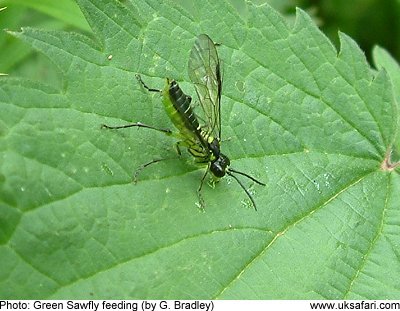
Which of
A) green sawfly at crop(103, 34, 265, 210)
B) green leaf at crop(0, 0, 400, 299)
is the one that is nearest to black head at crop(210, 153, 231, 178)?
green sawfly at crop(103, 34, 265, 210)

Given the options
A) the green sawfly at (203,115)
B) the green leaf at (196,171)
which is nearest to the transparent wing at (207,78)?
the green sawfly at (203,115)

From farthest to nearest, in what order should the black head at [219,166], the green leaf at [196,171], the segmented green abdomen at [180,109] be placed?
the black head at [219,166]
the segmented green abdomen at [180,109]
the green leaf at [196,171]

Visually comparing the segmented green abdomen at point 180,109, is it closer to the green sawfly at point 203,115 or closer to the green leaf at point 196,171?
the green sawfly at point 203,115

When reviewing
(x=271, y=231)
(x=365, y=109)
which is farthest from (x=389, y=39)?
(x=271, y=231)

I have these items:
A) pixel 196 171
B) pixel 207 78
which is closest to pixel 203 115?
pixel 207 78

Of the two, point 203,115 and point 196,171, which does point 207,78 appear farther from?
point 196,171

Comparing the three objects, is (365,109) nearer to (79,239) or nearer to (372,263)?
(372,263)
